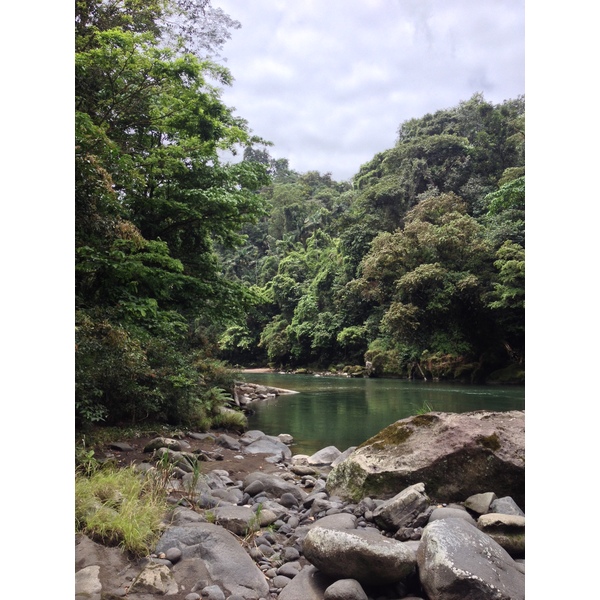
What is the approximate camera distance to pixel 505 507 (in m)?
2.83

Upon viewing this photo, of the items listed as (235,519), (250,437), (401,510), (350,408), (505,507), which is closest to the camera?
(235,519)

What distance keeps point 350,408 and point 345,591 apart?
7.24m

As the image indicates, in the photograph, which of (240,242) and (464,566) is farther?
(240,242)

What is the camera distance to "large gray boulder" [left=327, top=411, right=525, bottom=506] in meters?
3.11

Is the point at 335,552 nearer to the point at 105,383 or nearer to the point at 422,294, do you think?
the point at 105,383

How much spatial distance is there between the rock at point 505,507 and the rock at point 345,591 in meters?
1.22

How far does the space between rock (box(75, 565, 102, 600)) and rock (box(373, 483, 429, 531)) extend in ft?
5.09

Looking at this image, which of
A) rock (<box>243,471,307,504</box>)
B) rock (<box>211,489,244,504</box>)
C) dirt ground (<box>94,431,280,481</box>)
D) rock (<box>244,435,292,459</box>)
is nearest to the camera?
rock (<box>211,489,244,504</box>)

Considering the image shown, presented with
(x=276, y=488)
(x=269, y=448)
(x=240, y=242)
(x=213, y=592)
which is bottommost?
(x=269, y=448)

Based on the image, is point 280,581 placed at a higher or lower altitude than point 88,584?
lower

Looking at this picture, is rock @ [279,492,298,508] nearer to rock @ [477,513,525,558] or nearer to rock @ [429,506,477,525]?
rock @ [429,506,477,525]

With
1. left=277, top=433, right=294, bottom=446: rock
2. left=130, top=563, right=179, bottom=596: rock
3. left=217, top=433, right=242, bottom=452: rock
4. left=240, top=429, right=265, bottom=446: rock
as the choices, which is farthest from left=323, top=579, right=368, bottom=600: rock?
left=277, top=433, right=294, bottom=446: rock

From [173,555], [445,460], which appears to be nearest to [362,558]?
[173,555]

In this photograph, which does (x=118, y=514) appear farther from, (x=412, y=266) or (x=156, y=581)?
(x=412, y=266)
